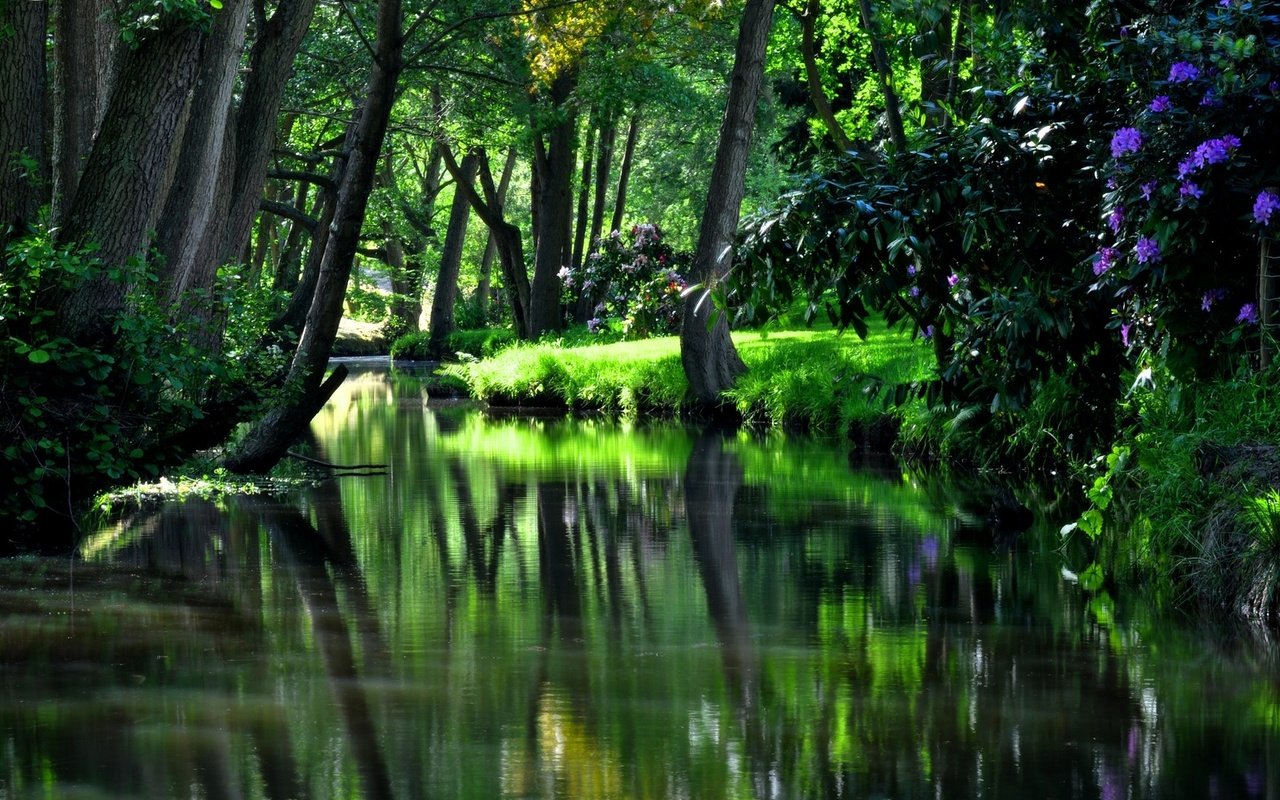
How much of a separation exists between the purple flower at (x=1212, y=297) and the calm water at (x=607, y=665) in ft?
4.96

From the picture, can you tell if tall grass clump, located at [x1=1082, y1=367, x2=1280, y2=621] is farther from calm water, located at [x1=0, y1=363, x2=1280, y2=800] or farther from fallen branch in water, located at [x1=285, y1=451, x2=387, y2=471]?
fallen branch in water, located at [x1=285, y1=451, x2=387, y2=471]

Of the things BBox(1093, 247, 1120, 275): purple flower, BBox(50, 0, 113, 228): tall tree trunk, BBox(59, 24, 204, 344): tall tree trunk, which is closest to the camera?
BBox(1093, 247, 1120, 275): purple flower

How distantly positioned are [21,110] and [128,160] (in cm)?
136

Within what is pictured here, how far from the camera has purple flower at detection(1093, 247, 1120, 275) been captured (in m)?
7.79

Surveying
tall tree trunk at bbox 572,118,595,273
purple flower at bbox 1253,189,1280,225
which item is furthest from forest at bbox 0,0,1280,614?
tall tree trunk at bbox 572,118,595,273

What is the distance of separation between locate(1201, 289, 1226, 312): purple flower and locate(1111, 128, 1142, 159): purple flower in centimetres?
84

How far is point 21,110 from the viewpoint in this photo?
10.6 m

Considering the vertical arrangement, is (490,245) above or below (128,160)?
above

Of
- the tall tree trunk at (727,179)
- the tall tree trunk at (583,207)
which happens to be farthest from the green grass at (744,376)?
the tall tree trunk at (583,207)

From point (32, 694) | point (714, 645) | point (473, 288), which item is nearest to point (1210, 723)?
point (714, 645)

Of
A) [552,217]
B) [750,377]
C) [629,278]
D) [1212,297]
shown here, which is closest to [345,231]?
[1212,297]

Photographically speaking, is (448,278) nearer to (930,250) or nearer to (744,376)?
(744,376)

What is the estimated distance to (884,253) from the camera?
8.28m

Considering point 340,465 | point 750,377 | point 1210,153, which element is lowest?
point 340,465
